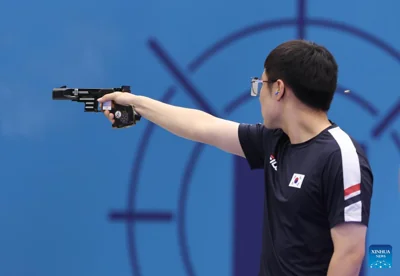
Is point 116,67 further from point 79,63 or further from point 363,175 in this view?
point 363,175

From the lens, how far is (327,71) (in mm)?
1165

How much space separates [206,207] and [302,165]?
76 centimetres

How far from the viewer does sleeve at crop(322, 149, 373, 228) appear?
108 cm

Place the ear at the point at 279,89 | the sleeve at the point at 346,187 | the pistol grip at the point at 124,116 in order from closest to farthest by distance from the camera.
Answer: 1. the sleeve at the point at 346,187
2. the ear at the point at 279,89
3. the pistol grip at the point at 124,116

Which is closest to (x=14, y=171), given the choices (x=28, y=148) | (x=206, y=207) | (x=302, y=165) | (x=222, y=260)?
(x=28, y=148)

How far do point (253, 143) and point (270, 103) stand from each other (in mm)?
176

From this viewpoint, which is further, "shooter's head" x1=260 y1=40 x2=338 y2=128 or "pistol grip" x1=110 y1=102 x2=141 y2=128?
"pistol grip" x1=110 y1=102 x2=141 y2=128

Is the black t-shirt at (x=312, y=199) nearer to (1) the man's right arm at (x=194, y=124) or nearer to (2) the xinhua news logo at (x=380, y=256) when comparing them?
(1) the man's right arm at (x=194, y=124)

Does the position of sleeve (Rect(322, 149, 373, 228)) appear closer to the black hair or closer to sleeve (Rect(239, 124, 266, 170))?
the black hair

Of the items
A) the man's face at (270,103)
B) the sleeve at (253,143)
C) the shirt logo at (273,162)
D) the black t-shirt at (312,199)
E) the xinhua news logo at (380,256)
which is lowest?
the xinhua news logo at (380,256)

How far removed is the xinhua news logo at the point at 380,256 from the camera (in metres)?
1.87

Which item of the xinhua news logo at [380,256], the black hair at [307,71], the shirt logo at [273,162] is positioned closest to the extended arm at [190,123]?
the shirt logo at [273,162]

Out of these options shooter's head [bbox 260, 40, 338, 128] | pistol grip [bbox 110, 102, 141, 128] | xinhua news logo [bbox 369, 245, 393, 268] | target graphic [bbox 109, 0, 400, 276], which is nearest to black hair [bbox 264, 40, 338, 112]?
shooter's head [bbox 260, 40, 338, 128]

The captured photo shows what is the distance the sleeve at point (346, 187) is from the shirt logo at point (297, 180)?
51 millimetres
